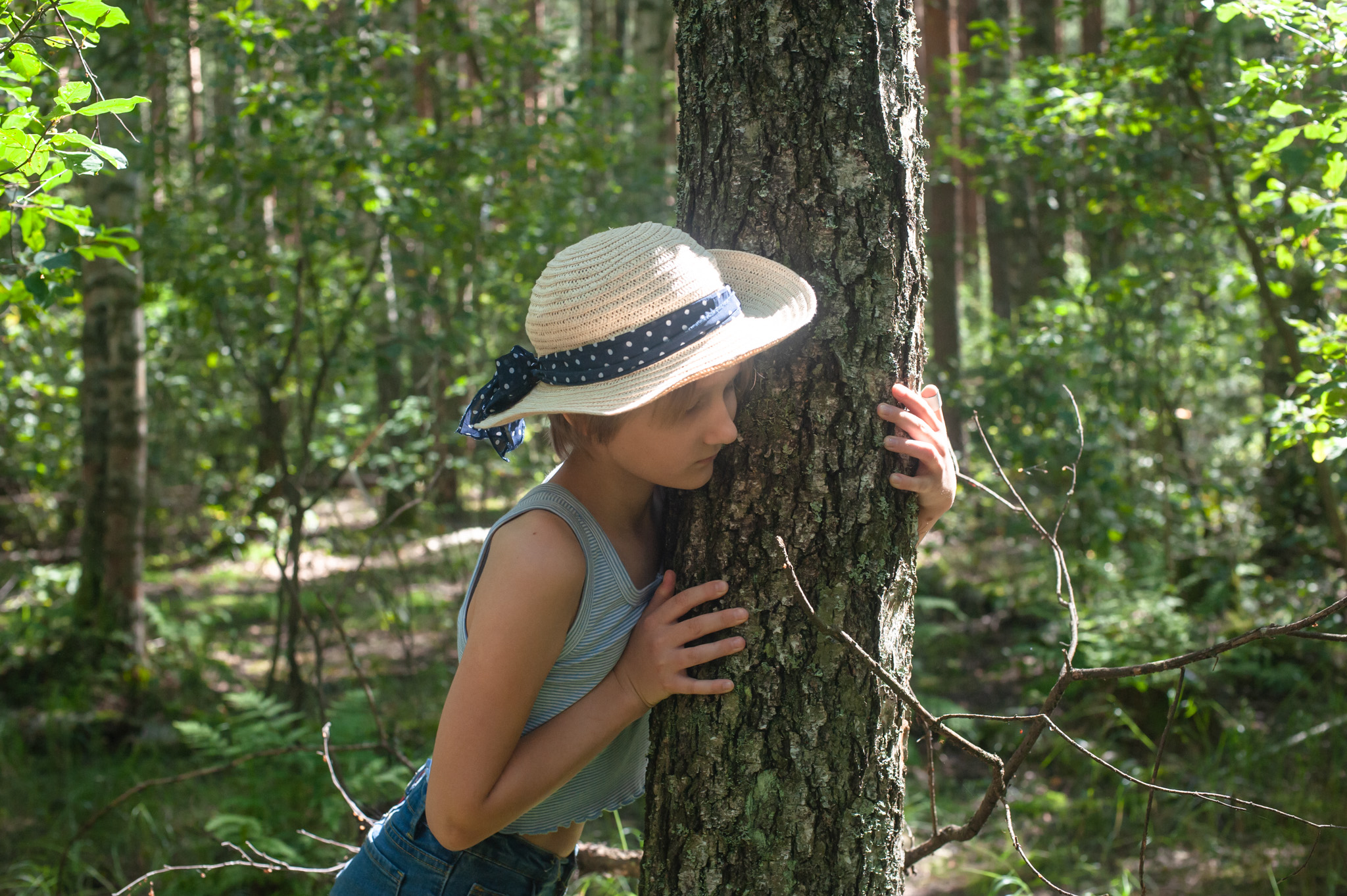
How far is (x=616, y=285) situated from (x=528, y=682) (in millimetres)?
660

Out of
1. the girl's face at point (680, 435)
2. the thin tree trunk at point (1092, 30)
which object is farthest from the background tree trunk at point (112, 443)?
the thin tree trunk at point (1092, 30)

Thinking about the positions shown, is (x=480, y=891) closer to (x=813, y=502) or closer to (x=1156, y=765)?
(x=813, y=502)

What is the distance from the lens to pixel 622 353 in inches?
56.1

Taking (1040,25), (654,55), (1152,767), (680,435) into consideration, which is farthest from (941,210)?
(680,435)

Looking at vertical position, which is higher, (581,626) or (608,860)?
(581,626)

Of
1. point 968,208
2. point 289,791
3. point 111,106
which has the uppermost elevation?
point 111,106

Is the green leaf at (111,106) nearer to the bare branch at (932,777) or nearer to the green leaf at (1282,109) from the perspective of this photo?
the bare branch at (932,777)

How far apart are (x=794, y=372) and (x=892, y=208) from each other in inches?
13.3

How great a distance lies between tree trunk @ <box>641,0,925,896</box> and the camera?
1.49 m

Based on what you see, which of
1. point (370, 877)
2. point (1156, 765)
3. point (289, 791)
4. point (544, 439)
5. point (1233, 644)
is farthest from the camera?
point (544, 439)

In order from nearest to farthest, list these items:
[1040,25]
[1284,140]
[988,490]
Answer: [988,490] < [1284,140] < [1040,25]

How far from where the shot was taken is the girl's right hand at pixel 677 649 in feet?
4.82

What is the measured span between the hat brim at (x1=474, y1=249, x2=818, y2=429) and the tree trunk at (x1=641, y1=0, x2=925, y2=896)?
7 centimetres

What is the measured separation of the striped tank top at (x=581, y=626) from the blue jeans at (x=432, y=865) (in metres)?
0.08
